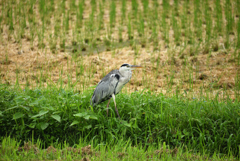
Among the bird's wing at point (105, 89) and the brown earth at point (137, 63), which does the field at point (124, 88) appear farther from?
the bird's wing at point (105, 89)

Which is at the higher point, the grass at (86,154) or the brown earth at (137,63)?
the brown earth at (137,63)

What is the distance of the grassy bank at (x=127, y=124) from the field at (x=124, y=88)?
0.02 meters

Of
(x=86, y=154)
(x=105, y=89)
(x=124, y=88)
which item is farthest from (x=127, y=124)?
(x=124, y=88)

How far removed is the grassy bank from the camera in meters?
3.45

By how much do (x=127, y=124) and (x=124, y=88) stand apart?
168 cm

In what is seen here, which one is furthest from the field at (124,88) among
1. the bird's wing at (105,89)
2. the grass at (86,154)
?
the bird's wing at (105,89)

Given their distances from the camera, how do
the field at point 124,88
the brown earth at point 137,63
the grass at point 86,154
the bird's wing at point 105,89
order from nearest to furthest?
the grass at point 86,154 < the field at point 124,88 < the bird's wing at point 105,89 < the brown earth at point 137,63

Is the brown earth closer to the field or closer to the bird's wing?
the field

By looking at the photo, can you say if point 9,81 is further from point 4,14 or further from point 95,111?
point 4,14

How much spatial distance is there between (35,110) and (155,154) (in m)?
1.88

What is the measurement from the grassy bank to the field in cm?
2

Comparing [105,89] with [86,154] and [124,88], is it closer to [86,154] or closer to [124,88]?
[86,154]

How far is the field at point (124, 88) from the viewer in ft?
11.3

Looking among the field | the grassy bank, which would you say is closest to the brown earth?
the field
